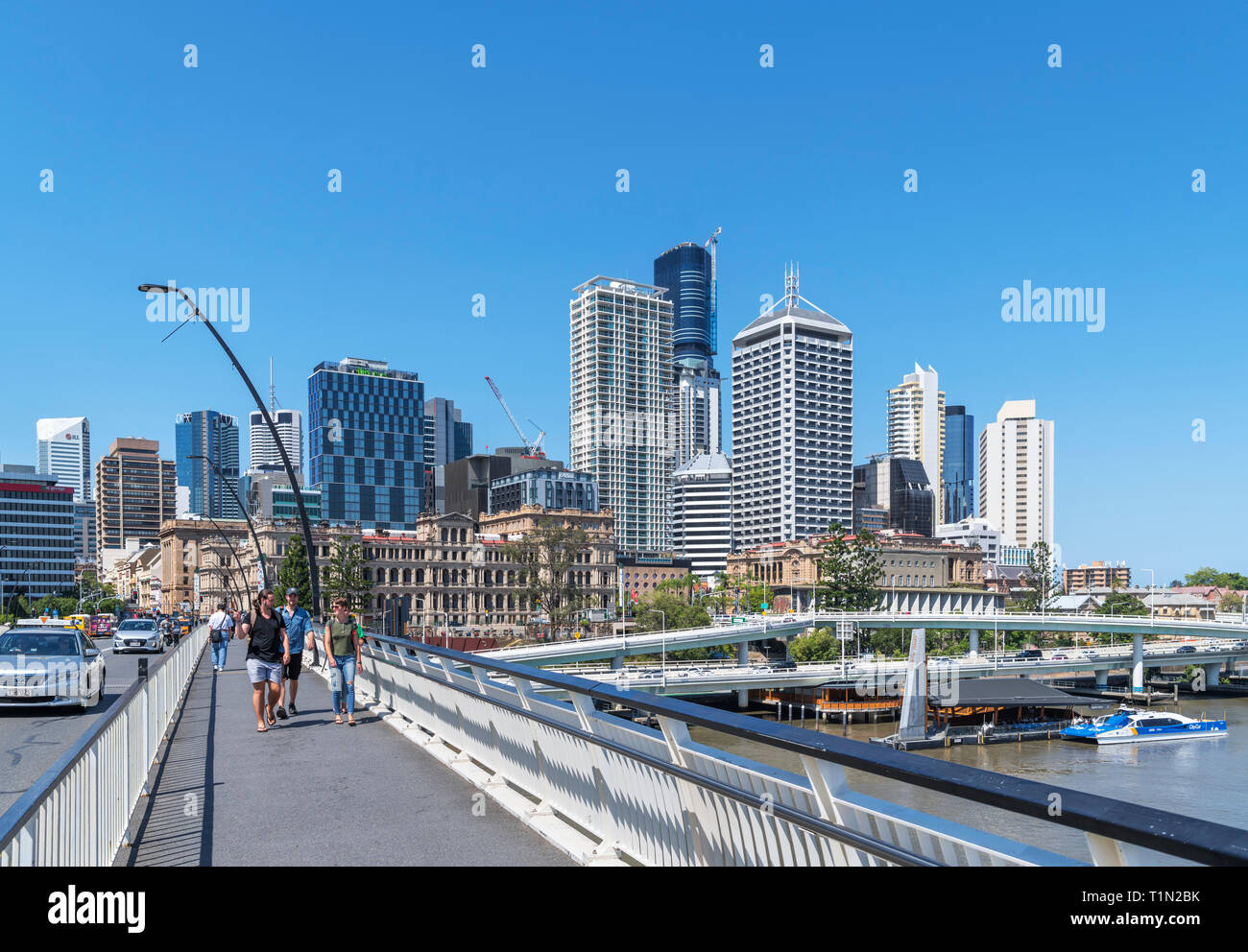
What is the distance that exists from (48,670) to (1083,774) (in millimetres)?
51472

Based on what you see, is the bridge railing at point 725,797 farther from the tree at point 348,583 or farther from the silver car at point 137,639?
the tree at point 348,583

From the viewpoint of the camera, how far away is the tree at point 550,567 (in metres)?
114

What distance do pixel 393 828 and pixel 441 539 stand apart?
131 metres

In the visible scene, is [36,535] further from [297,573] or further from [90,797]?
[90,797]

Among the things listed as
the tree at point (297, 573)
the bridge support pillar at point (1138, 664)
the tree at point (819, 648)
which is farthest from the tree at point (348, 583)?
the bridge support pillar at point (1138, 664)

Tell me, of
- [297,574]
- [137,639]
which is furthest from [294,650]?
[297,574]

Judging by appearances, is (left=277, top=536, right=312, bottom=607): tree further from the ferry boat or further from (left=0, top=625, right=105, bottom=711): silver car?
the ferry boat

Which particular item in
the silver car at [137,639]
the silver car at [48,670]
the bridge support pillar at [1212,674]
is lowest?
the bridge support pillar at [1212,674]

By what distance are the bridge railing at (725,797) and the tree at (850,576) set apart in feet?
345

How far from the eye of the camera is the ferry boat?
6626 cm
